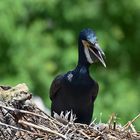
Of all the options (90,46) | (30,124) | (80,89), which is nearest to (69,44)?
(80,89)

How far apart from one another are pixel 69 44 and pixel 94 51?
439cm

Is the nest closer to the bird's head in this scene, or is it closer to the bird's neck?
the bird's head

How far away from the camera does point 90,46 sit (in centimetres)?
465

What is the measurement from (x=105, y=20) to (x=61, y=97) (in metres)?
4.68

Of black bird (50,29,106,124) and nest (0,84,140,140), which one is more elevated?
black bird (50,29,106,124)

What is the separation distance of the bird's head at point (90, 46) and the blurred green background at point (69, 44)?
9.54 feet

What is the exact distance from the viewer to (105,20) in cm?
950

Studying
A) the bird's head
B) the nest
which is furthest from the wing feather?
the nest

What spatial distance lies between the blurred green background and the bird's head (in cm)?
291

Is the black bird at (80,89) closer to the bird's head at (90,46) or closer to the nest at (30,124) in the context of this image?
the bird's head at (90,46)

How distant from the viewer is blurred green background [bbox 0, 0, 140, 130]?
8.09 m

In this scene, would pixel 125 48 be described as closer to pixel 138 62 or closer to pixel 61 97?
pixel 138 62

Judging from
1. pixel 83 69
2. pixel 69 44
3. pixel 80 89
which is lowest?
pixel 80 89

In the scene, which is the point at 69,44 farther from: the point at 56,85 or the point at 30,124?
the point at 30,124
